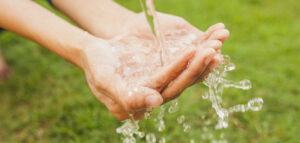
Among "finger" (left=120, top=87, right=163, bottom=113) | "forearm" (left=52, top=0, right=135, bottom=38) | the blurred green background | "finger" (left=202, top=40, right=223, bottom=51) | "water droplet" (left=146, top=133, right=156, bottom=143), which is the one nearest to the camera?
"finger" (left=120, top=87, right=163, bottom=113)

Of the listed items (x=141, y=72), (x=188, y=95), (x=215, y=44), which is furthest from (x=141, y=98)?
(x=188, y=95)

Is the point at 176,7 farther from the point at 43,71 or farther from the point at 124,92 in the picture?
the point at 124,92

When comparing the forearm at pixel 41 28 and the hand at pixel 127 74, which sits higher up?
the hand at pixel 127 74

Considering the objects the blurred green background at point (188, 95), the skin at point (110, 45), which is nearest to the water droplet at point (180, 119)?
the blurred green background at point (188, 95)

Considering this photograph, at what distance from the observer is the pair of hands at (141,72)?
1.36 m

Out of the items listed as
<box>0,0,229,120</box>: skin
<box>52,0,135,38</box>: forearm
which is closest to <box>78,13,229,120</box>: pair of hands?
<box>0,0,229,120</box>: skin

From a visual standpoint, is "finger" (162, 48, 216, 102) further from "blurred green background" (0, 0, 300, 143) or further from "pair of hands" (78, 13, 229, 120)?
"blurred green background" (0, 0, 300, 143)

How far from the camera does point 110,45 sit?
5.51ft

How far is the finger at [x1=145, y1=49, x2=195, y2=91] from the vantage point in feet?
→ 4.44

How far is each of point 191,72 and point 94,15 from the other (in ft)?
3.22

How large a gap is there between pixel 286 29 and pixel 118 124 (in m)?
2.37

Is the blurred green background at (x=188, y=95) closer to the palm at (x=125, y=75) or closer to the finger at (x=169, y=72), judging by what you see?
the palm at (x=125, y=75)

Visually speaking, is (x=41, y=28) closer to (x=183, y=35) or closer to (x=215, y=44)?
(x=183, y=35)

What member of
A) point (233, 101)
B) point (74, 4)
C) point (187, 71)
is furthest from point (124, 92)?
point (233, 101)
